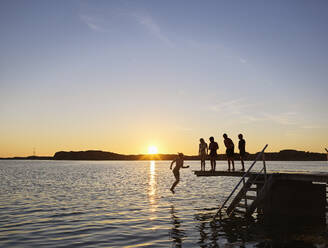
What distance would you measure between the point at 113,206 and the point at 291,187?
1193 cm

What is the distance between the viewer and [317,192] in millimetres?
18312

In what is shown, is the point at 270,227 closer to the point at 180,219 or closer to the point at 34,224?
the point at 180,219

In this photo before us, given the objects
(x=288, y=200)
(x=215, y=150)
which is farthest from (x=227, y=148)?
(x=288, y=200)

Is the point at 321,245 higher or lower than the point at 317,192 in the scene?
lower

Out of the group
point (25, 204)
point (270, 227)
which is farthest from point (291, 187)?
point (25, 204)

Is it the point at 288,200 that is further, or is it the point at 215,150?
the point at 215,150

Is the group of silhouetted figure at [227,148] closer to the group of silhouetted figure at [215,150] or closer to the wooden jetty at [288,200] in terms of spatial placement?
the group of silhouetted figure at [215,150]

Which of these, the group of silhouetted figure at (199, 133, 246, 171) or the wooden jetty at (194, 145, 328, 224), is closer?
the wooden jetty at (194, 145, 328, 224)

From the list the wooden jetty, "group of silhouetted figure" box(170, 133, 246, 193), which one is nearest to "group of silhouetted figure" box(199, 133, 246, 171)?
"group of silhouetted figure" box(170, 133, 246, 193)

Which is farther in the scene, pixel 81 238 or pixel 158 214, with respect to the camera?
pixel 158 214

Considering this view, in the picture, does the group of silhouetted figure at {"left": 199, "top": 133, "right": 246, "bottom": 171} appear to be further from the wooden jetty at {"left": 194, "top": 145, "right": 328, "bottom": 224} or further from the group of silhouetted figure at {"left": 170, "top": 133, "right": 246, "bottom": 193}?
the wooden jetty at {"left": 194, "top": 145, "right": 328, "bottom": 224}

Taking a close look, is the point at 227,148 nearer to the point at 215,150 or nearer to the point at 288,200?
the point at 215,150

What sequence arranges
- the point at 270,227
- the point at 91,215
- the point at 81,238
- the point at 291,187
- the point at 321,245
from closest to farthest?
the point at 321,245 < the point at 81,238 < the point at 270,227 < the point at 291,187 < the point at 91,215

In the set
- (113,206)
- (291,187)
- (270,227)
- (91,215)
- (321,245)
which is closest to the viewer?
(321,245)
